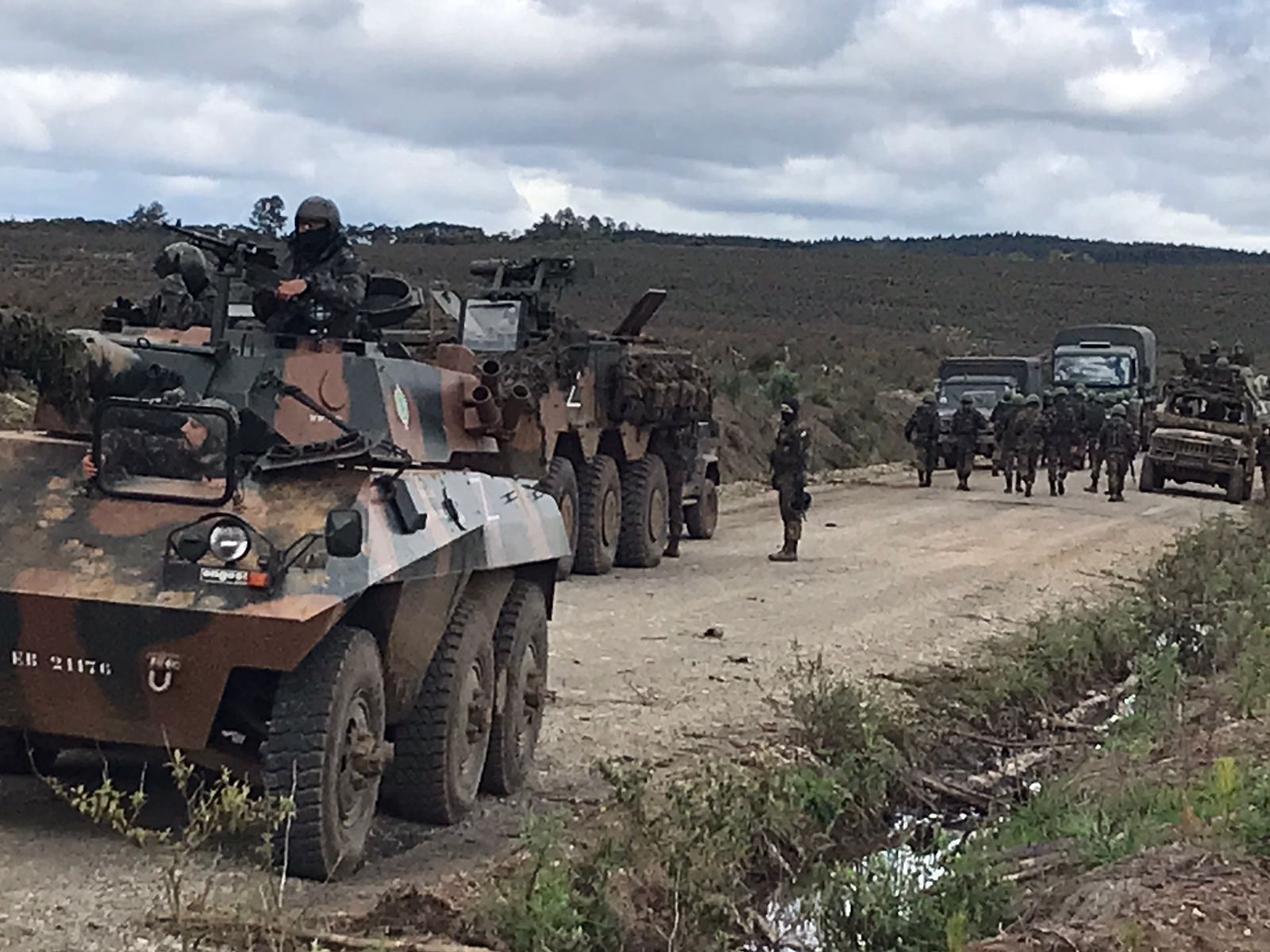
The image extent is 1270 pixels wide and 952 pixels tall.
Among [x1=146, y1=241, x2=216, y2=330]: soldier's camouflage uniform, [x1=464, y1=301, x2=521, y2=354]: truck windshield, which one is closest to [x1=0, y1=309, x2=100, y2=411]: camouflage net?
[x1=146, y1=241, x2=216, y2=330]: soldier's camouflage uniform

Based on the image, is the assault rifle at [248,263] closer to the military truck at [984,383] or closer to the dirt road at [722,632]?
the dirt road at [722,632]

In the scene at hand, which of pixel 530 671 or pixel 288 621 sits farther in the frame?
pixel 530 671

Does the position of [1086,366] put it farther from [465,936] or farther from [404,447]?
[465,936]

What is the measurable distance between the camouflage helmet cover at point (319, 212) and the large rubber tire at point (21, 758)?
2.49m

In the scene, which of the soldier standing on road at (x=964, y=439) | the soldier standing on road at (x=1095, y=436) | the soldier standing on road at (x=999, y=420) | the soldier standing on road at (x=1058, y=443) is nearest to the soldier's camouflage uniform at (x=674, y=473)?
the soldier standing on road at (x=999, y=420)

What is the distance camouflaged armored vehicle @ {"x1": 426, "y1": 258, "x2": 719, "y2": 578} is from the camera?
16.5 meters

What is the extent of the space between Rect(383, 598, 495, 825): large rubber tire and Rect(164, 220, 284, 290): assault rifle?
5.91ft

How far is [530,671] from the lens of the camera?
919 cm

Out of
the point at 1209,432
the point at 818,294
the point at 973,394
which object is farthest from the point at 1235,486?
the point at 818,294

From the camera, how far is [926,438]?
2770cm

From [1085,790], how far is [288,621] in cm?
344

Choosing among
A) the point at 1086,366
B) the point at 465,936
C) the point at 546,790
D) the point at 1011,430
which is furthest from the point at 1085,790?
the point at 1086,366

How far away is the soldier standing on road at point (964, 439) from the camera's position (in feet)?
90.1

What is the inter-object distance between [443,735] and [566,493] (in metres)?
8.73
